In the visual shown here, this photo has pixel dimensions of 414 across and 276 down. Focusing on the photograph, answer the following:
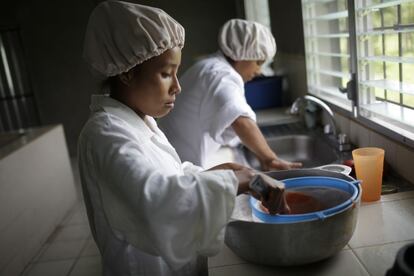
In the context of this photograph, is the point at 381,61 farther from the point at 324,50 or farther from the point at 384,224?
the point at 324,50

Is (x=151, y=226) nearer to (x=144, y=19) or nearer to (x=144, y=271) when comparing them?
(x=144, y=271)

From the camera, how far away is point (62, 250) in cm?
244

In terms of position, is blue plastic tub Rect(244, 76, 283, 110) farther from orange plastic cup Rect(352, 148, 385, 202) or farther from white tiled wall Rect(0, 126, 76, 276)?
orange plastic cup Rect(352, 148, 385, 202)

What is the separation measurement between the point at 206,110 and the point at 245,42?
0.36 metres

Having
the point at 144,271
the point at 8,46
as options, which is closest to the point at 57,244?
the point at 144,271

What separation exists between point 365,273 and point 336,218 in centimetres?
12

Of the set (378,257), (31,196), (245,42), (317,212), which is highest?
(245,42)

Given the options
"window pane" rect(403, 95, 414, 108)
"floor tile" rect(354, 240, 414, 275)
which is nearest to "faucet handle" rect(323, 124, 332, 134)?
"window pane" rect(403, 95, 414, 108)

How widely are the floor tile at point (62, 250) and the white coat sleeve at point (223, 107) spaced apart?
1272 millimetres

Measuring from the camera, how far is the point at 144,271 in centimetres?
92

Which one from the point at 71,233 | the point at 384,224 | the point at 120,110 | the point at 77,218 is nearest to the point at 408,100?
the point at 384,224

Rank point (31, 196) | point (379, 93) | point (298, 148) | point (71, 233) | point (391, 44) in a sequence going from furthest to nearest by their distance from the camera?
point (71, 233), point (31, 196), point (298, 148), point (379, 93), point (391, 44)

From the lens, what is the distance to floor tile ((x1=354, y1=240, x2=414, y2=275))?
772mm

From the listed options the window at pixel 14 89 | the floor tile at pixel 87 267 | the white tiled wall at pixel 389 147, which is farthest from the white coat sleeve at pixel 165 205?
the window at pixel 14 89
